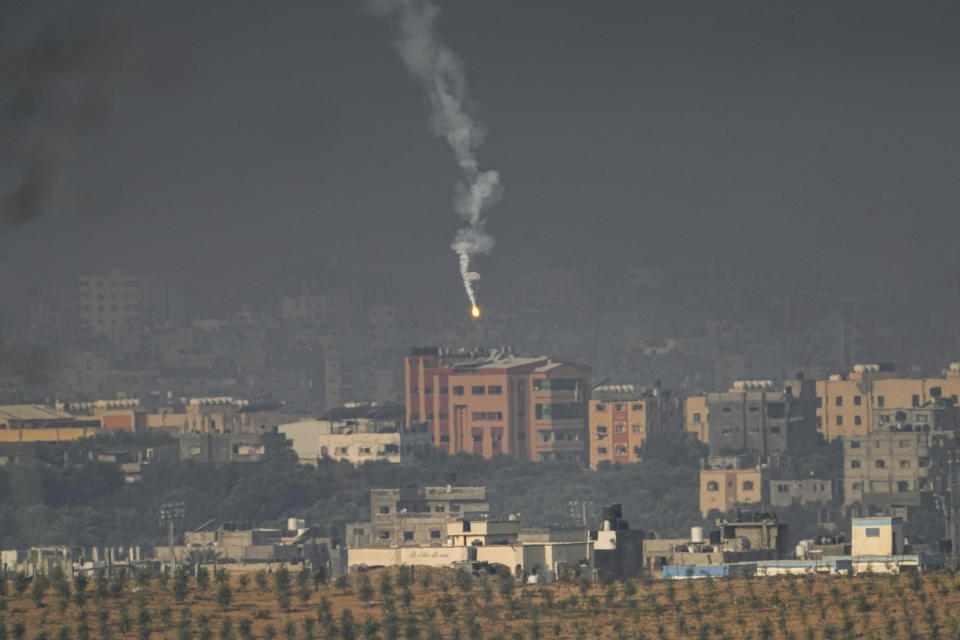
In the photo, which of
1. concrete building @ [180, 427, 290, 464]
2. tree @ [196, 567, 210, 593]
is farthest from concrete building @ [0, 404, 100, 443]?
tree @ [196, 567, 210, 593]

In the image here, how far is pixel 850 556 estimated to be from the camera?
301ft

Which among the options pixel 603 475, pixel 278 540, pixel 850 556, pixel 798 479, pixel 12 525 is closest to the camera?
pixel 850 556

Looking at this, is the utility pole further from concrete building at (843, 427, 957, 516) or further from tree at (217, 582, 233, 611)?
tree at (217, 582, 233, 611)

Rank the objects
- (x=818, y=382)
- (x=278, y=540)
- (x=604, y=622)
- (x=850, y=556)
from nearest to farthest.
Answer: (x=604, y=622), (x=850, y=556), (x=278, y=540), (x=818, y=382)

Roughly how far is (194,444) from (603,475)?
2353cm

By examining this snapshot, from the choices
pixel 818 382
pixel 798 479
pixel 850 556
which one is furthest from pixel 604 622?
pixel 818 382

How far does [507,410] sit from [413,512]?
38237 mm

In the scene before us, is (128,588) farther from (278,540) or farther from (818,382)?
(818,382)

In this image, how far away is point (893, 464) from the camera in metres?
160

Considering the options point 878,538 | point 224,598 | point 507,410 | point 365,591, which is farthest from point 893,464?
point 224,598

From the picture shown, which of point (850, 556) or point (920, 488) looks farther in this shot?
point (920, 488)

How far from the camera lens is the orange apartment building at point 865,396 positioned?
184m

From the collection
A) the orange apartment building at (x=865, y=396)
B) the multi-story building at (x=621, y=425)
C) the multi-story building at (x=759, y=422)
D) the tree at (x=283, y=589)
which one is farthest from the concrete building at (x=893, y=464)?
the tree at (x=283, y=589)

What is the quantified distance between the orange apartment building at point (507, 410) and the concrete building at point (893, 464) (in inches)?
1157
